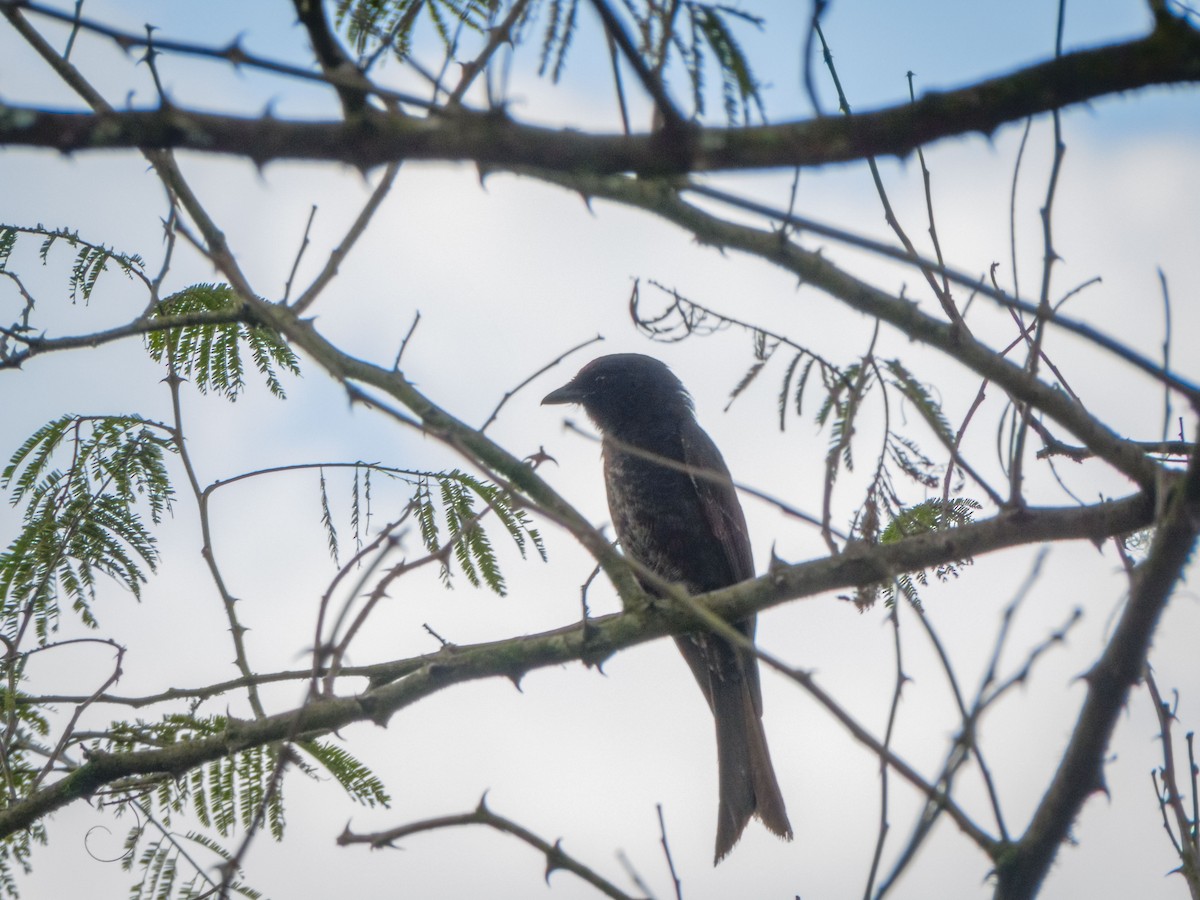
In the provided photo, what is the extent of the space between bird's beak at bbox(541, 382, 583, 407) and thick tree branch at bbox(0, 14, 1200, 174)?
15.7 feet

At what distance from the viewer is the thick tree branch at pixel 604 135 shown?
5.04ft

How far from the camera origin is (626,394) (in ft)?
20.5

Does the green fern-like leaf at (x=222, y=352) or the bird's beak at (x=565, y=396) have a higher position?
the bird's beak at (x=565, y=396)

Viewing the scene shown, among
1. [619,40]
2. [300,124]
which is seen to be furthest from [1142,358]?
[300,124]

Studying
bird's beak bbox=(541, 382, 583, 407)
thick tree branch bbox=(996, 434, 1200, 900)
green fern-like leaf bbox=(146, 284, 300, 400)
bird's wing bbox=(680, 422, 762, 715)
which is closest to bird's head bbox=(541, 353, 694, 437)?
bird's beak bbox=(541, 382, 583, 407)

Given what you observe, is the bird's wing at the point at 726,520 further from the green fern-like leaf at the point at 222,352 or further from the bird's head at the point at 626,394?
the green fern-like leaf at the point at 222,352

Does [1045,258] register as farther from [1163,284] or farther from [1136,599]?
[1136,599]

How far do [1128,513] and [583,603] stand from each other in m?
1.34

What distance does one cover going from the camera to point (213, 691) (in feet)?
11.3

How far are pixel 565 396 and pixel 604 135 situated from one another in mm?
4847

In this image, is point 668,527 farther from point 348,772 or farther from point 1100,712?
point 1100,712

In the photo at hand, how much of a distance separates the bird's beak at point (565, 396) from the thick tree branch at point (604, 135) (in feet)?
15.7

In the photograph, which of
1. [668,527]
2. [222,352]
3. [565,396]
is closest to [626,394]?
[565,396]

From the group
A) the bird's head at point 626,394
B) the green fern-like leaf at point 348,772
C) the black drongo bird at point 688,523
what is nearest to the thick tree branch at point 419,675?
the green fern-like leaf at point 348,772
